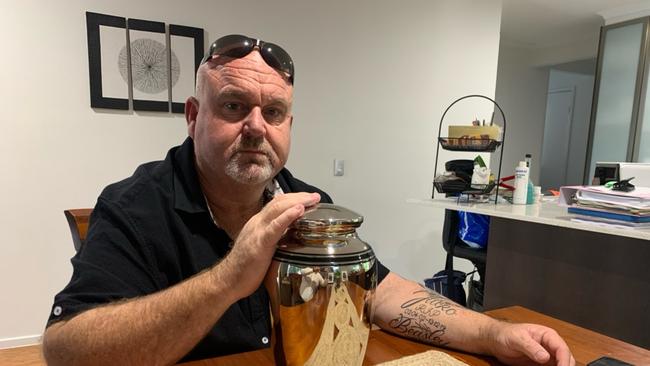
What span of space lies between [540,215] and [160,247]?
1389mm

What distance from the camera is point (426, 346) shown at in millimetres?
763

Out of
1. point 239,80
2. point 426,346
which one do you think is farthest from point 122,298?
point 426,346

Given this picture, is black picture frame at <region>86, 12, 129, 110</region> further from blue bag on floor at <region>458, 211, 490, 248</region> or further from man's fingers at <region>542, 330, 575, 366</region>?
man's fingers at <region>542, 330, 575, 366</region>

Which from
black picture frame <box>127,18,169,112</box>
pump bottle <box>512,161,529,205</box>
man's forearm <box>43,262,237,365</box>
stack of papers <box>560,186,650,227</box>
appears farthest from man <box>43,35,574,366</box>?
black picture frame <box>127,18,169,112</box>

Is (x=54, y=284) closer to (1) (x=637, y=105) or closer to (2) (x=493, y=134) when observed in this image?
(2) (x=493, y=134)

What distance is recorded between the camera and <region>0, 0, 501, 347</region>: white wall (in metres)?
1.93

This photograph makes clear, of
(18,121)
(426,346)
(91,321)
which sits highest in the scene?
(18,121)

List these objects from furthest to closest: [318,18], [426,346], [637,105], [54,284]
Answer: [637,105] → [318,18] → [54,284] → [426,346]

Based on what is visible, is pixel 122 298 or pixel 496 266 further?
pixel 496 266

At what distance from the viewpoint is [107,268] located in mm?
697

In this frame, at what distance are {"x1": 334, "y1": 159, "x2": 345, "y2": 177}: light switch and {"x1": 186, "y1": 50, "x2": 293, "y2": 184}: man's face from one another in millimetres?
1743

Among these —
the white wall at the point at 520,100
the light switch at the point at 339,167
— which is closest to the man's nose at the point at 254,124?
the light switch at the point at 339,167

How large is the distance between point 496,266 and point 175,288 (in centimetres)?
160

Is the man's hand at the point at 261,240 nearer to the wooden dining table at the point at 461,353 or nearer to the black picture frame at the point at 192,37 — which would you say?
the wooden dining table at the point at 461,353
